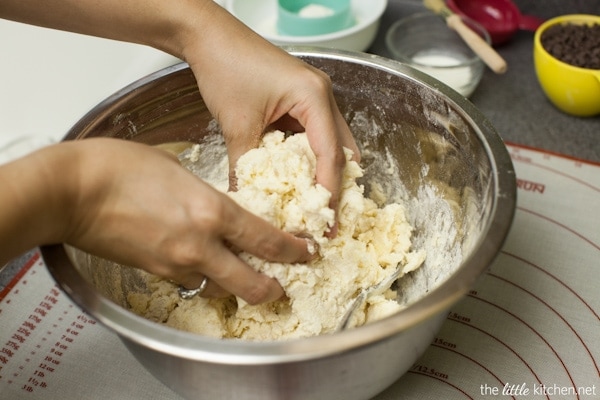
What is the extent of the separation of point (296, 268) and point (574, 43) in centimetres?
84

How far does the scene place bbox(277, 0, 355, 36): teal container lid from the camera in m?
1.41

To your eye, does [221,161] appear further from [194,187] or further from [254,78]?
[194,187]

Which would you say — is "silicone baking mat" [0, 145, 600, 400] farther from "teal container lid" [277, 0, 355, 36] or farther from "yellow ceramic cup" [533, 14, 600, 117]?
"teal container lid" [277, 0, 355, 36]

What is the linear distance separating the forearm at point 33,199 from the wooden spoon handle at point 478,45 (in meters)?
0.98

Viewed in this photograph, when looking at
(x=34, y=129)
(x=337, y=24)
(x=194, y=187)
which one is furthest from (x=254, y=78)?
(x=34, y=129)

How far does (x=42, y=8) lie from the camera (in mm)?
882

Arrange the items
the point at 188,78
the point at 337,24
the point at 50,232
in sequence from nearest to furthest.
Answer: the point at 50,232, the point at 188,78, the point at 337,24

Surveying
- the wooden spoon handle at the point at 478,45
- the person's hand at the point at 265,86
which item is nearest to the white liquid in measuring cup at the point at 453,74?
the wooden spoon handle at the point at 478,45

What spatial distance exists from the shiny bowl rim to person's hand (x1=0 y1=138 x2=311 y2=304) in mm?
56

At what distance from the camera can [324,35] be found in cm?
138

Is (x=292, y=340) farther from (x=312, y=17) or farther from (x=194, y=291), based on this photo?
(x=312, y=17)

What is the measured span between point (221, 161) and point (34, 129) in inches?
20.9

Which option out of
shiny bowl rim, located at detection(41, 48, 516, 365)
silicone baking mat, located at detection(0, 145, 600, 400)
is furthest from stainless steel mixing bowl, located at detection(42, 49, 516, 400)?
silicone baking mat, located at detection(0, 145, 600, 400)

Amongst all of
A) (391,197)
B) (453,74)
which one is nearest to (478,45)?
(453,74)
